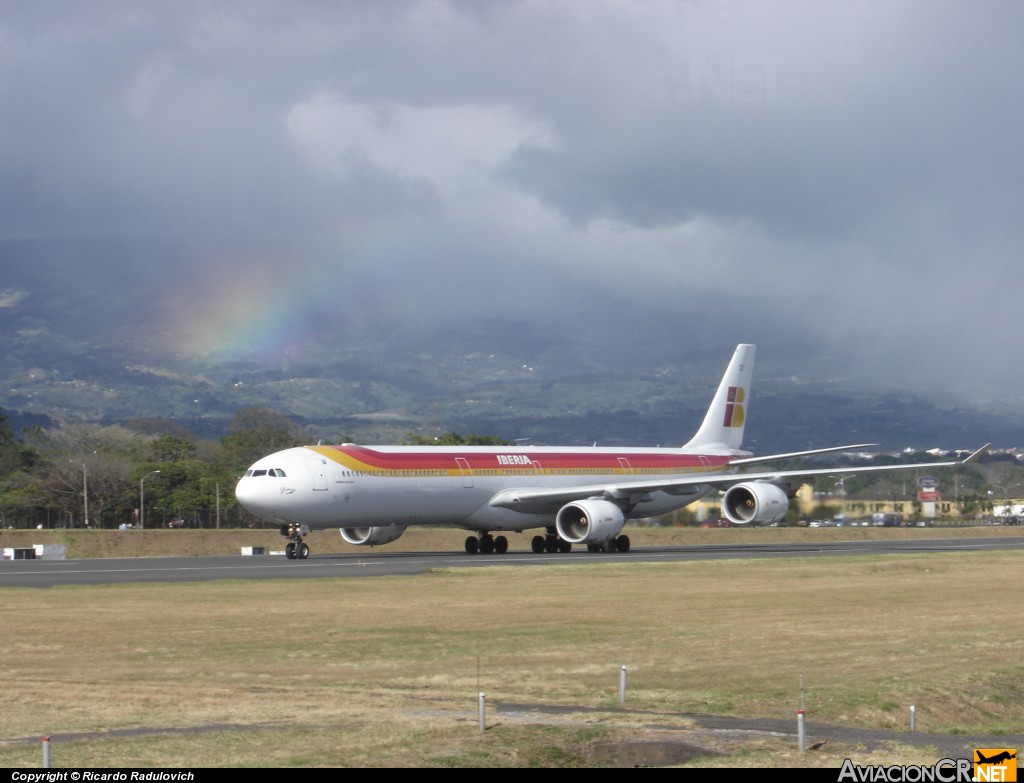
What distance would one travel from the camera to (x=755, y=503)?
6322 centimetres

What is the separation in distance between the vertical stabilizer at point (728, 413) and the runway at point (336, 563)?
27.9 feet

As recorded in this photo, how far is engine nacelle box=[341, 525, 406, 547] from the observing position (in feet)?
204

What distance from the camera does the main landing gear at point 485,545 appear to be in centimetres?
6600

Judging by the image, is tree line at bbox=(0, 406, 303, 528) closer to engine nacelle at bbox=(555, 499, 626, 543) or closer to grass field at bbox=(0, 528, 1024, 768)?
engine nacelle at bbox=(555, 499, 626, 543)

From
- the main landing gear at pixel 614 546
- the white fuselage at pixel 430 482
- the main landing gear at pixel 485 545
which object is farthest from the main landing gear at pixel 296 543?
the main landing gear at pixel 614 546

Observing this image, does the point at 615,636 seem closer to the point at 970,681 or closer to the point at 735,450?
the point at 970,681

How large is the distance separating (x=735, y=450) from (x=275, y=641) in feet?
176

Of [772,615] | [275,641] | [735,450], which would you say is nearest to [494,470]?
[735,450]

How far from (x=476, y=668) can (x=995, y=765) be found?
1054 cm

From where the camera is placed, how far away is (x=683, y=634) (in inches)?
1141

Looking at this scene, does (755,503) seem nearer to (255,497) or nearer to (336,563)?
(336,563)

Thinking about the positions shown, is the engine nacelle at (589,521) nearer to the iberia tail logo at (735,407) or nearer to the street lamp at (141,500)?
the iberia tail logo at (735,407)

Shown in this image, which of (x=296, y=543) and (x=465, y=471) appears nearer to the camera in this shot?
(x=296, y=543)

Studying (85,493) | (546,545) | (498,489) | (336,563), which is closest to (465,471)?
(498,489)
